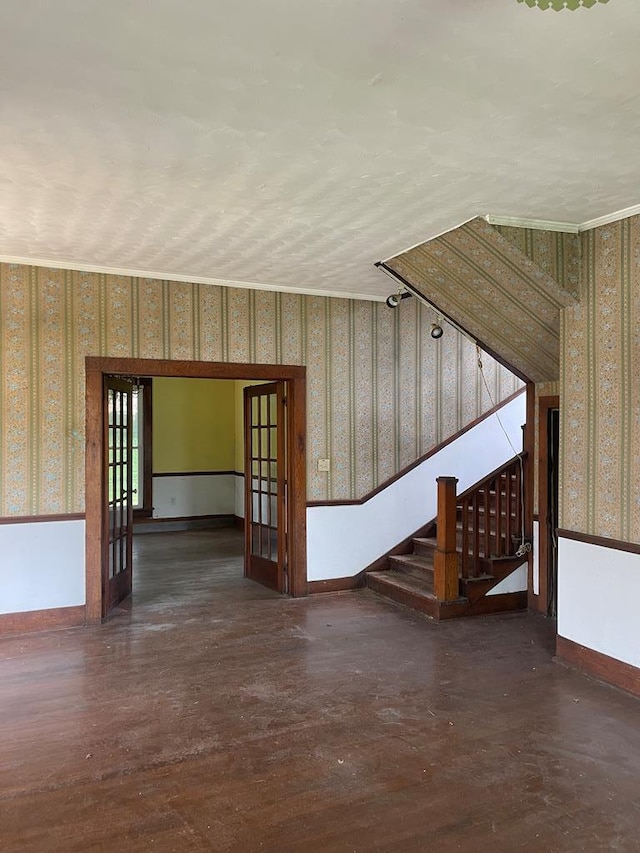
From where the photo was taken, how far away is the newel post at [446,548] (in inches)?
195

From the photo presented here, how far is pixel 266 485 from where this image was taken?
20.1 ft

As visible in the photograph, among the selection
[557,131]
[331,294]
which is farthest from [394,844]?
[331,294]

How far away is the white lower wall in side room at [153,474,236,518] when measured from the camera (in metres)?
9.55

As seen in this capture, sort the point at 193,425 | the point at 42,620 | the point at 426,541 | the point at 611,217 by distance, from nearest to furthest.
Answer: the point at 611,217 → the point at 42,620 → the point at 426,541 → the point at 193,425

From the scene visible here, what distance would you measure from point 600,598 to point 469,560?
158 cm

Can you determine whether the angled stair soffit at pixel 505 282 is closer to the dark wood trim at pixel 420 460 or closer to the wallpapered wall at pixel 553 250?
the wallpapered wall at pixel 553 250

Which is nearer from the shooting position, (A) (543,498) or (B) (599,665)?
(B) (599,665)

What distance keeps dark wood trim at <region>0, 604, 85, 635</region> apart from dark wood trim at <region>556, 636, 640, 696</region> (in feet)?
11.3

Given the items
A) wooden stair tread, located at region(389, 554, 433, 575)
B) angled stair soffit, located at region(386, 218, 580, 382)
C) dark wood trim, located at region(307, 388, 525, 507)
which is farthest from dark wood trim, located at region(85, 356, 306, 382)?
wooden stair tread, located at region(389, 554, 433, 575)

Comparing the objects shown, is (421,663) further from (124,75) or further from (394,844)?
(124,75)

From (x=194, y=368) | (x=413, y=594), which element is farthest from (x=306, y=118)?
(x=413, y=594)

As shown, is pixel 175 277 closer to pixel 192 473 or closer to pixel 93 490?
pixel 93 490

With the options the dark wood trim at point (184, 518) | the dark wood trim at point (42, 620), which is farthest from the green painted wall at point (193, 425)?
the dark wood trim at point (42, 620)

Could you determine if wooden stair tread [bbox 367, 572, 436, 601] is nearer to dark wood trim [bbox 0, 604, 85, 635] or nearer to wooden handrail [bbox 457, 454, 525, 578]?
wooden handrail [bbox 457, 454, 525, 578]
